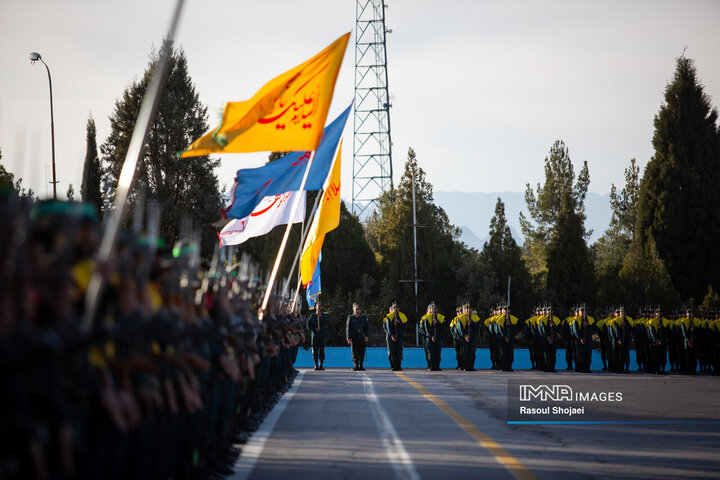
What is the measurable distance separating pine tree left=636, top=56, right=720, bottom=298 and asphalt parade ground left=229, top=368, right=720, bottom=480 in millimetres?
28264

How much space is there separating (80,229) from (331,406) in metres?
9.43

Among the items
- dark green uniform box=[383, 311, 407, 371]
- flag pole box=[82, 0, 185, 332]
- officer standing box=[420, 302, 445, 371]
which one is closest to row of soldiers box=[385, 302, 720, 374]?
officer standing box=[420, 302, 445, 371]

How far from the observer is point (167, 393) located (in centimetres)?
559

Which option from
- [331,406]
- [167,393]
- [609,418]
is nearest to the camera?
[167,393]

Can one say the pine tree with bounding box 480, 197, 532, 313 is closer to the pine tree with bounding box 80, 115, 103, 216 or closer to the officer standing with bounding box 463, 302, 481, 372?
the officer standing with bounding box 463, 302, 481, 372

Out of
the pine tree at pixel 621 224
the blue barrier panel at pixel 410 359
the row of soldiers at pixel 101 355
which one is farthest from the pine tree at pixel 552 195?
the row of soldiers at pixel 101 355

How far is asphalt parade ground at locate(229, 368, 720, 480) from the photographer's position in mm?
7668

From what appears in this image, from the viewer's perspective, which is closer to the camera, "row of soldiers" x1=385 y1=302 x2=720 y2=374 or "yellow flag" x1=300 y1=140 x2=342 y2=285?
"yellow flag" x1=300 y1=140 x2=342 y2=285

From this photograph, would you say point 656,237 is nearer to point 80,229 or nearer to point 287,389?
point 287,389

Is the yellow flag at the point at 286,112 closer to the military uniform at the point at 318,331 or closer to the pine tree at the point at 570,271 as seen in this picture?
the military uniform at the point at 318,331

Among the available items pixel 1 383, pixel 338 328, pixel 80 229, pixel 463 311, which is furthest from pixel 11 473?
pixel 338 328

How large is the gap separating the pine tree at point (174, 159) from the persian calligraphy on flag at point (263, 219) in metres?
19.0

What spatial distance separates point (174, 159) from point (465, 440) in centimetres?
2777

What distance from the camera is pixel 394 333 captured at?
25.8 meters
